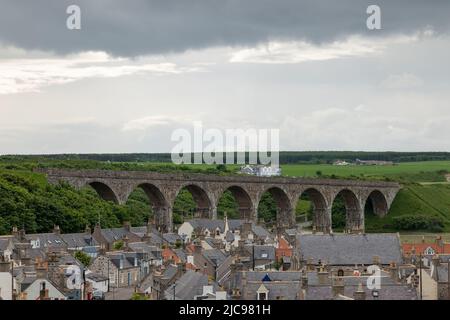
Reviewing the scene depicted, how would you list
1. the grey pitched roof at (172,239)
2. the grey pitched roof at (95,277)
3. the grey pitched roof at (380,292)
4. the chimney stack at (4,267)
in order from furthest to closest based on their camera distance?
the grey pitched roof at (172,239)
the grey pitched roof at (95,277)
the chimney stack at (4,267)
the grey pitched roof at (380,292)

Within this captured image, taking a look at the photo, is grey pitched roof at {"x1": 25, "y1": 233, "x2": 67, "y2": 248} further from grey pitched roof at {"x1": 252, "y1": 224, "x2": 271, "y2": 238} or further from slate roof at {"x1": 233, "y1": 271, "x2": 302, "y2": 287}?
slate roof at {"x1": 233, "y1": 271, "x2": 302, "y2": 287}

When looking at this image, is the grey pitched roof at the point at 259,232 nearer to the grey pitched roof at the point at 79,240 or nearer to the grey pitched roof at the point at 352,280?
the grey pitched roof at the point at 79,240

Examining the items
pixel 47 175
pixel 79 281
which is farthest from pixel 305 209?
pixel 79 281

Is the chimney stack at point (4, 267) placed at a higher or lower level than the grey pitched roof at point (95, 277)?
higher

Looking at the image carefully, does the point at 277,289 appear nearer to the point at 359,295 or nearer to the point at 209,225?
the point at 359,295

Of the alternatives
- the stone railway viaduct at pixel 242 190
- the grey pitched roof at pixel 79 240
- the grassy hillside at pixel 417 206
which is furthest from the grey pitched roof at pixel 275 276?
the grassy hillside at pixel 417 206

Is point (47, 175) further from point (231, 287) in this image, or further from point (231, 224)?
point (231, 287)

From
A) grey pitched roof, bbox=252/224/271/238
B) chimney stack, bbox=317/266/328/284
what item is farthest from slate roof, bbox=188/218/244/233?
chimney stack, bbox=317/266/328/284
